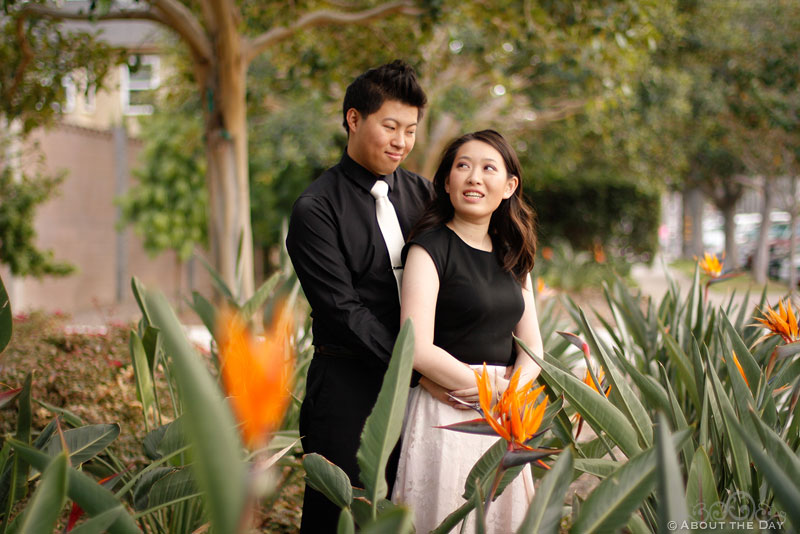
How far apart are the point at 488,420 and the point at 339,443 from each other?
0.84 meters

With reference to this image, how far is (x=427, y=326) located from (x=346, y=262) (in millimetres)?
377

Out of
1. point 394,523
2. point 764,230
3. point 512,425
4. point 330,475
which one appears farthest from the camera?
point 764,230

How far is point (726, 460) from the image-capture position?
1807 mm

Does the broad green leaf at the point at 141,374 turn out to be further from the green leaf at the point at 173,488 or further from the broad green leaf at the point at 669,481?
the broad green leaf at the point at 669,481

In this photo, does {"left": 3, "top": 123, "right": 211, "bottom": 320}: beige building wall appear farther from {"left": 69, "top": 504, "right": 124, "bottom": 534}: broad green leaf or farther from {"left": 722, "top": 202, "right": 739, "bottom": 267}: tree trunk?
{"left": 722, "top": 202, "right": 739, "bottom": 267}: tree trunk

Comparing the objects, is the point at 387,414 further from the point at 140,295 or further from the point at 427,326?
the point at 140,295

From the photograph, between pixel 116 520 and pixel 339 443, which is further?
pixel 339 443

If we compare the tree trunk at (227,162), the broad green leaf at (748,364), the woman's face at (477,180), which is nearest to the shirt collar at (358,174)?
the woman's face at (477,180)

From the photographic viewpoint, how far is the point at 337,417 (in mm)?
1963

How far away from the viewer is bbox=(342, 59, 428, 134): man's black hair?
1.89 metres

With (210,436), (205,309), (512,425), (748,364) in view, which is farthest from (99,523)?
(205,309)

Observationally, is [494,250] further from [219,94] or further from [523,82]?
[523,82]

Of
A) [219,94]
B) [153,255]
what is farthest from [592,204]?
[219,94]

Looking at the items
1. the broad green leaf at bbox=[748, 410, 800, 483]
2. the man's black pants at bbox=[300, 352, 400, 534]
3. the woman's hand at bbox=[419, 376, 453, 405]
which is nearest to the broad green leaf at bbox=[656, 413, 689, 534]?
the broad green leaf at bbox=[748, 410, 800, 483]
